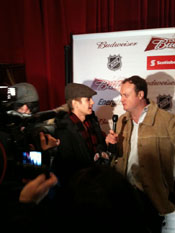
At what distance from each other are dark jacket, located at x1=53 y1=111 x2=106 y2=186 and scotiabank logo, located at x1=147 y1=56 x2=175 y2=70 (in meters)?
1.10

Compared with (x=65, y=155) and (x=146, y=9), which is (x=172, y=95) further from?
(x=65, y=155)

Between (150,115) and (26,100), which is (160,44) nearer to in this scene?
(150,115)

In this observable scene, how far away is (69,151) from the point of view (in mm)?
1498

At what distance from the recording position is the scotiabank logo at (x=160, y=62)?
219 centimetres

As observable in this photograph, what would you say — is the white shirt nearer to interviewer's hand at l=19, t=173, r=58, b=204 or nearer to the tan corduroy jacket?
the tan corduroy jacket

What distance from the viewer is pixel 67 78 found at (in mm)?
2414

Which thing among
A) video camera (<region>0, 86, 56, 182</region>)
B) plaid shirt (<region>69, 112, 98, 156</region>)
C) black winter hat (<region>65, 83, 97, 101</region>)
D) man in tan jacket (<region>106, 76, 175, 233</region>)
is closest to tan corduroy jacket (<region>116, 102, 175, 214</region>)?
man in tan jacket (<region>106, 76, 175, 233</region>)

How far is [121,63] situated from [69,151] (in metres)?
1.17

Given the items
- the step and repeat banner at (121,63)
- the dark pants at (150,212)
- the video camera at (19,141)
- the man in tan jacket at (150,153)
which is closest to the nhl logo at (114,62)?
the step and repeat banner at (121,63)

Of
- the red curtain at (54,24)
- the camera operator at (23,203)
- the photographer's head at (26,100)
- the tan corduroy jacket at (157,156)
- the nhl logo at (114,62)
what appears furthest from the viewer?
the red curtain at (54,24)

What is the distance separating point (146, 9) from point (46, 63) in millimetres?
1217

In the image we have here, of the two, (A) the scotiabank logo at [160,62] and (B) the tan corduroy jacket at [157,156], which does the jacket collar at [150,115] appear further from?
(A) the scotiabank logo at [160,62]

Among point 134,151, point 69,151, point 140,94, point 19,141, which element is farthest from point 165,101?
point 19,141

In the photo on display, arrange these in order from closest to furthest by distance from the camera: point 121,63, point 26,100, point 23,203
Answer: point 23,203
point 26,100
point 121,63
